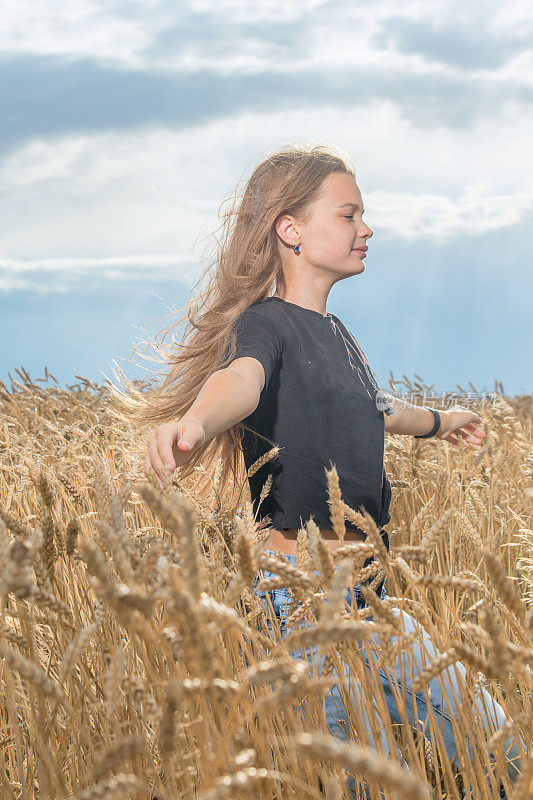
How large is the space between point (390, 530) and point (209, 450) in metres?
0.60

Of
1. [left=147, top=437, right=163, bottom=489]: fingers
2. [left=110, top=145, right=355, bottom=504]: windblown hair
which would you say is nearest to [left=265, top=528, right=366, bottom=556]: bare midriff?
[left=110, top=145, right=355, bottom=504]: windblown hair

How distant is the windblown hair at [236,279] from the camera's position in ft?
6.64

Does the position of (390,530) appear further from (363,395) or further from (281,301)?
(281,301)

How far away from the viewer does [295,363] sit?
6.22ft

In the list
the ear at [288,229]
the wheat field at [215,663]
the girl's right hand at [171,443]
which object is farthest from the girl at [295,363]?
the wheat field at [215,663]

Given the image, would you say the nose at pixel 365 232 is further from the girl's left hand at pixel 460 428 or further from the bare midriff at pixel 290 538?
the bare midriff at pixel 290 538

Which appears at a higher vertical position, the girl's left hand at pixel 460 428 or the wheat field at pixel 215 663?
the girl's left hand at pixel 460 428

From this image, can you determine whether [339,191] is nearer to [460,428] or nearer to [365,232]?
[365,232]

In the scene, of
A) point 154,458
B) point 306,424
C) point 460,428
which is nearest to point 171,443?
point 154,458

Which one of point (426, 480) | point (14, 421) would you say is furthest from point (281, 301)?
point (14, 421)

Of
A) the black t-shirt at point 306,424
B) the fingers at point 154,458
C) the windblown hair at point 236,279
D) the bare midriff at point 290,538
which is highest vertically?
the windblown hair at point 236,279

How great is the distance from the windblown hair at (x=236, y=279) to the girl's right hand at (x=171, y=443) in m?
0.72

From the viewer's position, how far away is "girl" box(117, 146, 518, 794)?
1.85 m

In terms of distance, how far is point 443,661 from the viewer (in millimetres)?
690
